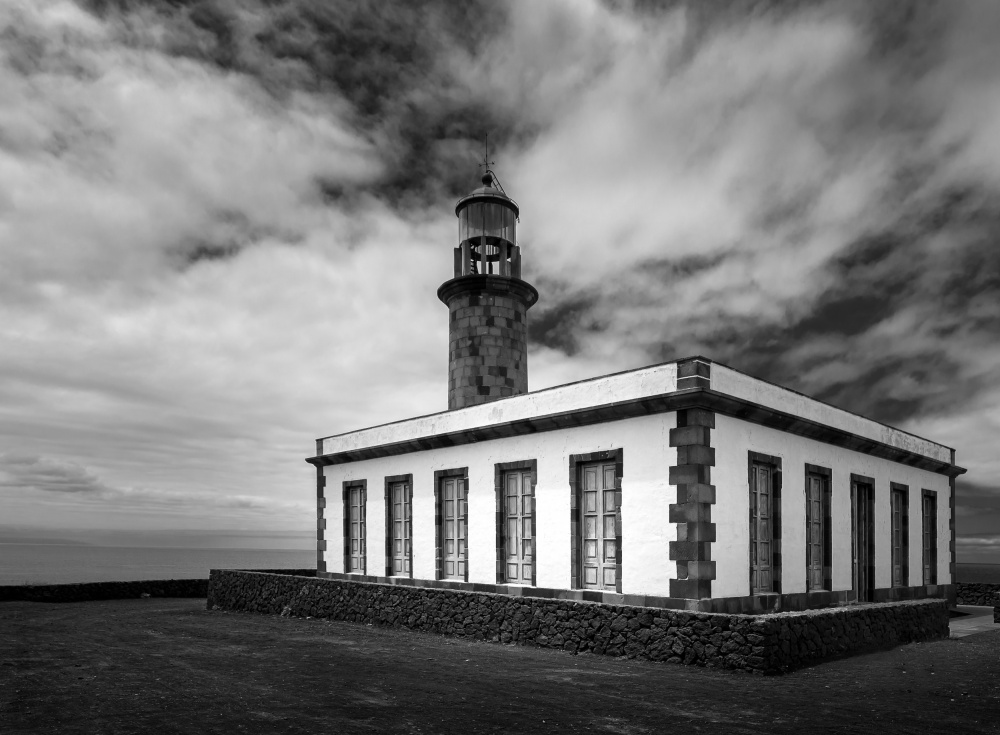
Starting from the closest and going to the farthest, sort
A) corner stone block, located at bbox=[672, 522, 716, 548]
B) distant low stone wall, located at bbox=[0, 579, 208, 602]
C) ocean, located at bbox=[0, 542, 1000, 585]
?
corner stone block, located at bbox=[672, 522, 716, 548] < distant low stone wall, located at bbox=[0, 579, 208, 602] < ocean, located at bbox=[0, 542, 1000, 585]

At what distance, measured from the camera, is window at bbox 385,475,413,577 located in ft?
58.2

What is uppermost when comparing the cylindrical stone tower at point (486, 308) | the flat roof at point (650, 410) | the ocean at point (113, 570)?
the cylindrical stone tower at point (486, 308)

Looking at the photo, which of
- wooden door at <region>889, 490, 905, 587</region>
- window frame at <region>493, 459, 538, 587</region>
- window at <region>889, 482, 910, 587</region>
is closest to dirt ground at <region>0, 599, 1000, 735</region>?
window frame at <region>493, 459, 538, 587</region>

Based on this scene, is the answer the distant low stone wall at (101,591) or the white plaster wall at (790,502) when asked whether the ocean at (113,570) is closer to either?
the distant low stone wall at (101,591)

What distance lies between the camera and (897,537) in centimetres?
1739

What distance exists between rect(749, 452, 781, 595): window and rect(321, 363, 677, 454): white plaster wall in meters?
2.05

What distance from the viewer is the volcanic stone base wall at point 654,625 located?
33.4 feet

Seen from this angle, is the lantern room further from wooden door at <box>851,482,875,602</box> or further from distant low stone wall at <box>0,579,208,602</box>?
distant low stone wall at <box>0,579,208,602</box>

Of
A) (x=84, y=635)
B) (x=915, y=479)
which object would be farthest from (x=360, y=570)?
(x=915, y=479)

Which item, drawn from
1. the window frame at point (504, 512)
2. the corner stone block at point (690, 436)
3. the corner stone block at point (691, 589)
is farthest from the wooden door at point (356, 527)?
the corner stone block at point (690, 436)

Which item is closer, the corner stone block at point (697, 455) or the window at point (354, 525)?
the corner stone block at point (697, 455)

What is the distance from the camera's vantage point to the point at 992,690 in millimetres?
9023

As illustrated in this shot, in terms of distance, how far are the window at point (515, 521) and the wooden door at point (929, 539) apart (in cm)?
1020

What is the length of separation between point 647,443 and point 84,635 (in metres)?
10.7
